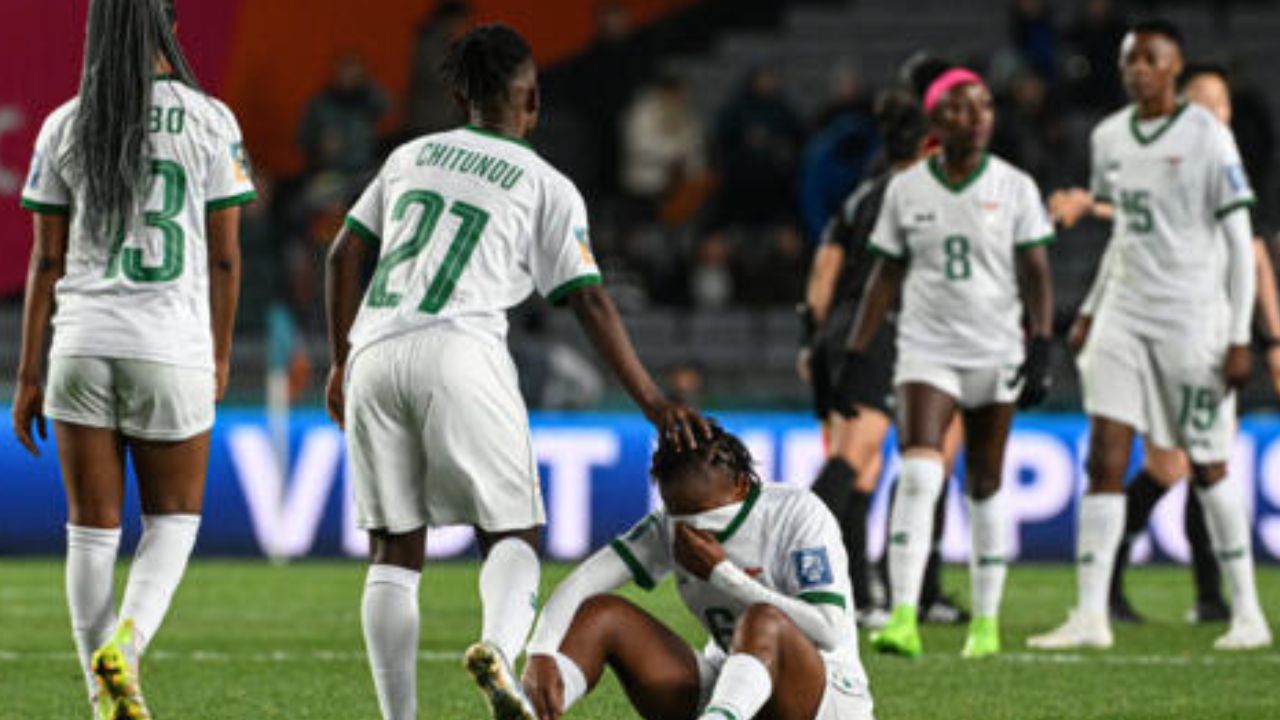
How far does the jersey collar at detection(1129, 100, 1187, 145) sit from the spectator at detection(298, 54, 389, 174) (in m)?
9.79

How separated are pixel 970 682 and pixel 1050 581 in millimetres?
5331

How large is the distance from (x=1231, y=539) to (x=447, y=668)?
9.59ft

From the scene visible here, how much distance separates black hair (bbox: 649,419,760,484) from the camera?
19.9 feet

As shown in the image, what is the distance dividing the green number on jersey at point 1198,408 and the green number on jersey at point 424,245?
14.0 ft

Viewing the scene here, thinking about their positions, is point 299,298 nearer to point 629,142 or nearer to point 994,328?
point 629,142

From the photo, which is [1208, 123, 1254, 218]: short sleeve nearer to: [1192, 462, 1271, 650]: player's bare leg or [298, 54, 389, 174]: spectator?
[1192, 462, 1271, 650]: player's bare leg

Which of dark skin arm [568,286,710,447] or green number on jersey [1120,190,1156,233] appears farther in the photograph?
green number on jersey [1120,190,1156,233]

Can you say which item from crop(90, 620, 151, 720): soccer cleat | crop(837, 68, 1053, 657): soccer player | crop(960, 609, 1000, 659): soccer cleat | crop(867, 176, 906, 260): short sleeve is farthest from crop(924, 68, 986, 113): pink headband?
crop(90, 620, 151, 720): soccer cleat

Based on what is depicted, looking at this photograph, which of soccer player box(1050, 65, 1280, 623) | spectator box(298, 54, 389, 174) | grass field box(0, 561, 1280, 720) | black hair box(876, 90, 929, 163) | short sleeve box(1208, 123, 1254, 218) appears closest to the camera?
grass field box(0, 561, 1280, 720)

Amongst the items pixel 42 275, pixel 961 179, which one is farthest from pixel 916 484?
pixel 42 275

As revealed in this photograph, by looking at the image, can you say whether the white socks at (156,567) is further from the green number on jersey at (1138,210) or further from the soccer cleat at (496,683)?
the green number on jersey at (1138,210)

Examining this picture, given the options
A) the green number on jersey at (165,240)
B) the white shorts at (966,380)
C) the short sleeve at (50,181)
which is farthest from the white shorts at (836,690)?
the white shorts at (966,380)

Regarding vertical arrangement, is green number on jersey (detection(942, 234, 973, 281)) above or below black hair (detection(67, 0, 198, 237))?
below

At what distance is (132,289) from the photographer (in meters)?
6.39
